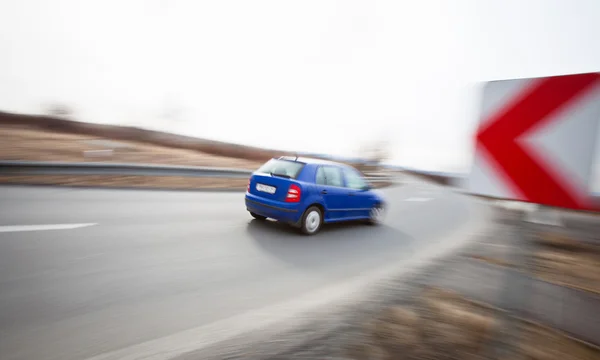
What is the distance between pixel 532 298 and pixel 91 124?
34.4 m

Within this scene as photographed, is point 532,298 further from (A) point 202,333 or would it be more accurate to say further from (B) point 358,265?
(A) point 202,333

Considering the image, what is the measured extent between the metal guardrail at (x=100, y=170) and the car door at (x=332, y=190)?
22.2ft

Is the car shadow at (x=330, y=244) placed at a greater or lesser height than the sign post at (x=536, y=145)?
lesser

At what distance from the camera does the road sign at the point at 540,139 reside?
1.95 metres

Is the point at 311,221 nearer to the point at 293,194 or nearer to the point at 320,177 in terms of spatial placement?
the point at 293,194

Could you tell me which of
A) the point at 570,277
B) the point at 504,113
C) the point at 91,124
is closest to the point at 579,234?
the point at 570,277

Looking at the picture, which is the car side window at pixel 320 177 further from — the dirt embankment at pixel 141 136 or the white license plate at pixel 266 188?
the dirt embankment at pixel 141 136

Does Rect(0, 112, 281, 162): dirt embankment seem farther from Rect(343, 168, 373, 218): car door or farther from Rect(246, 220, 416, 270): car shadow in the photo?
Rect(246, 220, 416, 270): car shadow

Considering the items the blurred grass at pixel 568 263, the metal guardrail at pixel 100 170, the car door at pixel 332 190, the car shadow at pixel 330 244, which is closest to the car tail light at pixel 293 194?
the car door at pixel 332 190

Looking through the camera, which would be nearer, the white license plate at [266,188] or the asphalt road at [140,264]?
the asphalt road at [140,264]

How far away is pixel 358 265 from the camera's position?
5359 millimetres

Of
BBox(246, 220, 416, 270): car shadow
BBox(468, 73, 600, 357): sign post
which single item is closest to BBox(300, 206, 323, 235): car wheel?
BBox(246, 220, 416, 270): car shadow

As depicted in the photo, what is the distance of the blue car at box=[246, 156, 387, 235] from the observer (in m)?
6.62

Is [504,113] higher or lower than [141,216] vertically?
higher
